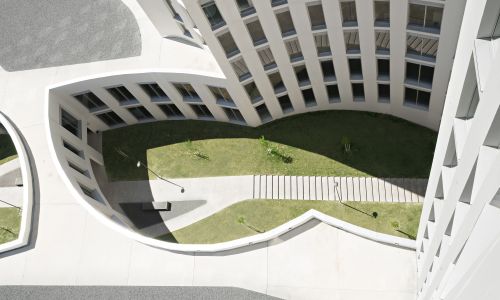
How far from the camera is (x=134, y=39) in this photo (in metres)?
48.5

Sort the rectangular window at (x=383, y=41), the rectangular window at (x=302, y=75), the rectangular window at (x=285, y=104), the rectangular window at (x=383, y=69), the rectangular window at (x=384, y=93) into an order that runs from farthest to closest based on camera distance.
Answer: the rectangular window at (x=285, y=104) < the rectangular window at (x=384, y=93) < the rectangular window at (x=302, y=75) < the rectangular window at (x=383, y=69) < the rectangular window at (x=383, y=41)

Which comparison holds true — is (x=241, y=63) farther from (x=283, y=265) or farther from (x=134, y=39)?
(x=283, y=265)

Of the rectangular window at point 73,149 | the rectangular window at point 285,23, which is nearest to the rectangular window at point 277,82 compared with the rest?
the rectangular window at point 285,23

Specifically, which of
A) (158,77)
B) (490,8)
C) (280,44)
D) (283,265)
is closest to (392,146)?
(280,44)

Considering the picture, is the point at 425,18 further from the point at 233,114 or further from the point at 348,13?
the point at 233,114

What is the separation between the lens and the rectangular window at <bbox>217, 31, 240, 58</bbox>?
1623 inches

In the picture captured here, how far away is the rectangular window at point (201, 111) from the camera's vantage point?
177 feet

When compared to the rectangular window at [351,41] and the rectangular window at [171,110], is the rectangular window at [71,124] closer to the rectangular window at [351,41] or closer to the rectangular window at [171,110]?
the rectangular window at [171,110]

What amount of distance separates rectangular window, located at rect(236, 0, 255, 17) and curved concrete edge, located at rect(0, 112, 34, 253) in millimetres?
22940

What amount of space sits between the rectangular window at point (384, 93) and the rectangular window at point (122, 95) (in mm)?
24228

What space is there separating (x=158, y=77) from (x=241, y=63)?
7888 mm

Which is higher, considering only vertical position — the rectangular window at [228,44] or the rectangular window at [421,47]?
the rectangular window at [228,44]

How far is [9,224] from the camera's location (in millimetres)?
53344

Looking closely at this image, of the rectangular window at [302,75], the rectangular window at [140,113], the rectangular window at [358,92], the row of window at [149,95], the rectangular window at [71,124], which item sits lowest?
the rectangular window at [71,124]
